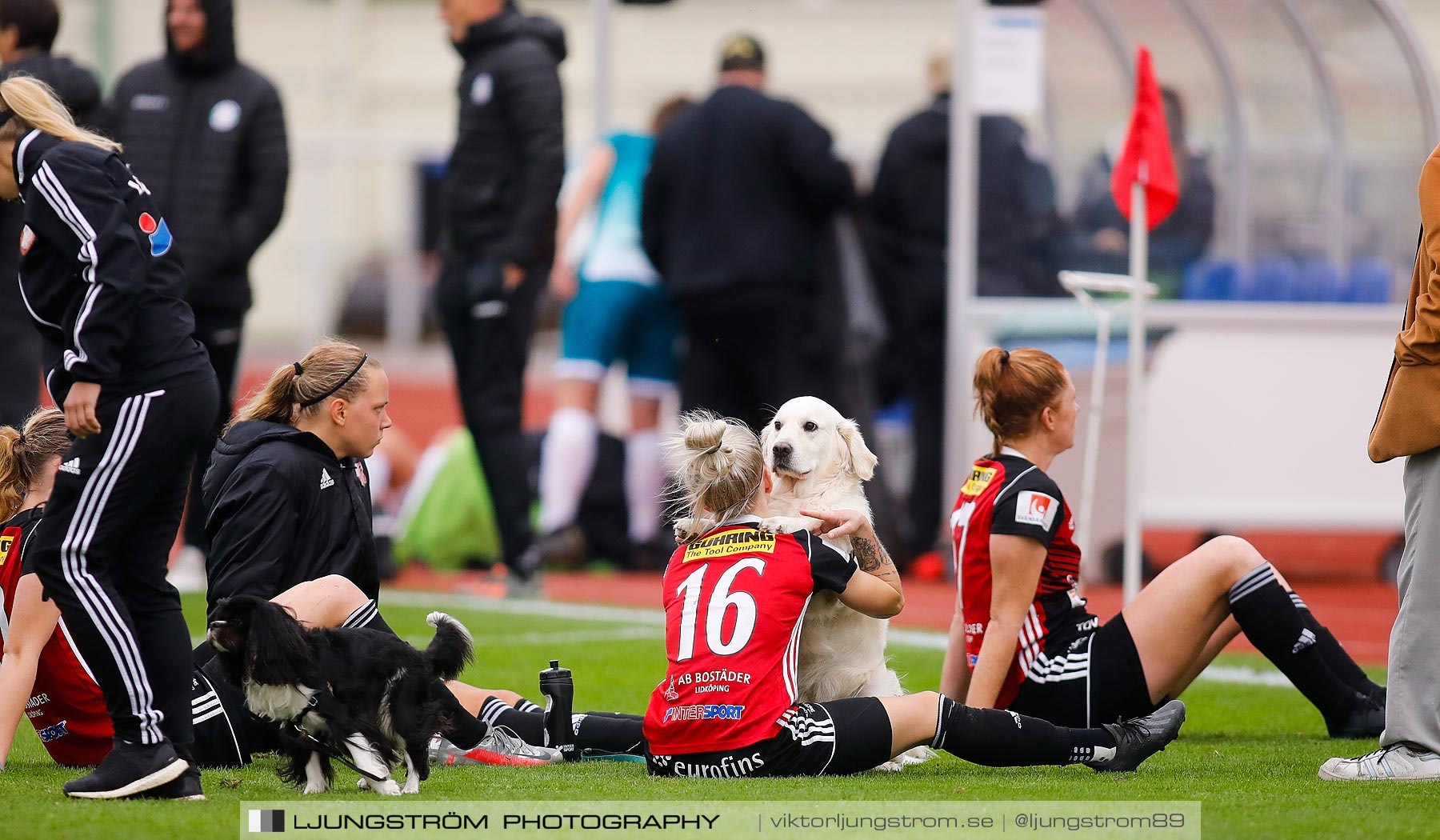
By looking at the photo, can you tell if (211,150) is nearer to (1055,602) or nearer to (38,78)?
(38,78)

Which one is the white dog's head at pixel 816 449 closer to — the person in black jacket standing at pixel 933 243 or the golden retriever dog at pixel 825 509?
the golden retriever dog at pixel 825 509

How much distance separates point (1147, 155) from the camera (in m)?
7.10

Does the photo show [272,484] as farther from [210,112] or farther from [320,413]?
[210,112]

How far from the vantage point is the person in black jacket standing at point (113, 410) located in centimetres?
396

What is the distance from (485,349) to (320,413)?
398 centimetres

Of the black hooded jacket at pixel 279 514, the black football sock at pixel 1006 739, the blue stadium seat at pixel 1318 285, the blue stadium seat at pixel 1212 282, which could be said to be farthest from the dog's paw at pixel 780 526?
the blue stadium seat at pixel 1318 285

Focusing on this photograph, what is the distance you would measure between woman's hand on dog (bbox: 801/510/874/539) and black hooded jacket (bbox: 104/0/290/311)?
4465mm

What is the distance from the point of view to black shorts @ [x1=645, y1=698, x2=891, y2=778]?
4.32 metres

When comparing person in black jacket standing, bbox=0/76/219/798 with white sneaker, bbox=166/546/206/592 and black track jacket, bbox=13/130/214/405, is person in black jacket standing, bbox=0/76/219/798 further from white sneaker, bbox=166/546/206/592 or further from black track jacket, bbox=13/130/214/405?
white sneaker, bbox=166/546/206/592

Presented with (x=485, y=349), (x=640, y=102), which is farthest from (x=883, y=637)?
(x=640, y=102)

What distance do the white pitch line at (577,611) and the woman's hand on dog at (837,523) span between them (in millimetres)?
2601

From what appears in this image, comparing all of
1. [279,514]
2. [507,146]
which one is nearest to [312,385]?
[279,514]

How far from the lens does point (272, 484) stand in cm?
454

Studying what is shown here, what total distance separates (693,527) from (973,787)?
3.25ft
